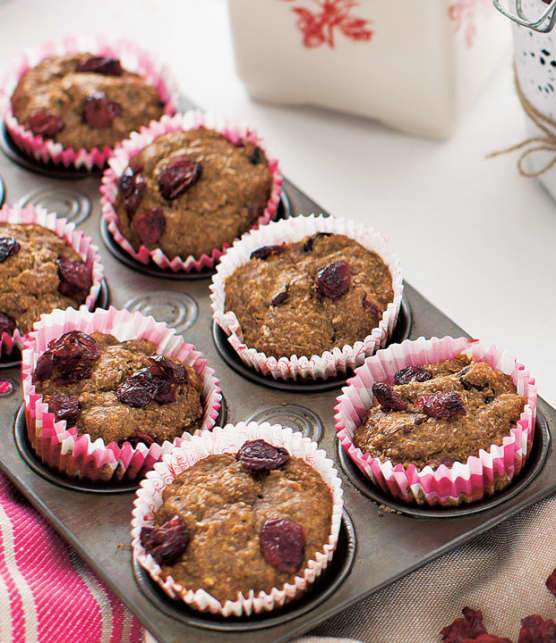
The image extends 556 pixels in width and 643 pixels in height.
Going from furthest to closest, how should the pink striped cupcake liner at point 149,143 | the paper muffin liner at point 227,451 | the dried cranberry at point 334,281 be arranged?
1. the pink striped cupcake liner at point 149,143
2. the dried cranberry at point 334,281
3. the paper muffin liner at point 227,451

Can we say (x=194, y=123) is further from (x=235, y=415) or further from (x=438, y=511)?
(x=438, y=511)

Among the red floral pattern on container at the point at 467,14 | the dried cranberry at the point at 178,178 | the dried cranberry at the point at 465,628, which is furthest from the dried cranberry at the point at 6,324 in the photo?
the red floral pattern on container at the point at 467,14

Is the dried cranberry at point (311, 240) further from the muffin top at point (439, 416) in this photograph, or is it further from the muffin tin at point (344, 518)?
the muffin top at point (439, 416)

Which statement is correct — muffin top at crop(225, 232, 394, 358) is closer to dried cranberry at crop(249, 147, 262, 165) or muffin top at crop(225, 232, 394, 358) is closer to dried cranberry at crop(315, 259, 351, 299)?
dried cranberry at crop(315, 259, 351, 299)

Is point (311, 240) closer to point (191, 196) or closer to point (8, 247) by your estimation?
point (191, 196)

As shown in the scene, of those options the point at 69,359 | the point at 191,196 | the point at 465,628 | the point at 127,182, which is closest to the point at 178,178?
the point at 191,196

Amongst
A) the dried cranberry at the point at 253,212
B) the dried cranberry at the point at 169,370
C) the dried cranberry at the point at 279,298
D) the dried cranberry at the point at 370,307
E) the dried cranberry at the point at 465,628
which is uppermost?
the dried cranberry at the point at 253,212

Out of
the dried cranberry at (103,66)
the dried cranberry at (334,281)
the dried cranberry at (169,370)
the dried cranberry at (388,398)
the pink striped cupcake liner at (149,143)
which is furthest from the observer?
the dried cranberry at (103,66)
